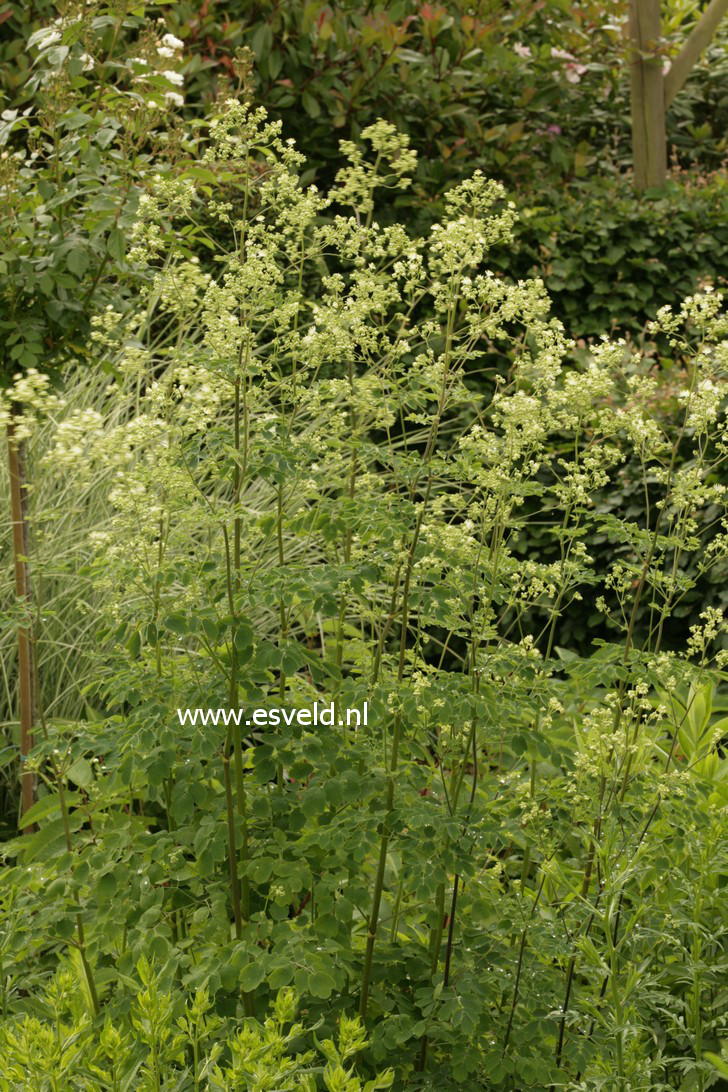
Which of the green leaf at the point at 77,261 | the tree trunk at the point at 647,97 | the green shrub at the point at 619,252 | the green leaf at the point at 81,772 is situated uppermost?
the tree trunk at the point at 647,97

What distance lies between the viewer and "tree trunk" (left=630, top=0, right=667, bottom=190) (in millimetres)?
7473

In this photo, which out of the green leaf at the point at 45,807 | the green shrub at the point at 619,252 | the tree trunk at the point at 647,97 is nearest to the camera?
the green leaf at the point at 45,807

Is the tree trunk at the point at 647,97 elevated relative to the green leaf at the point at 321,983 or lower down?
elevated

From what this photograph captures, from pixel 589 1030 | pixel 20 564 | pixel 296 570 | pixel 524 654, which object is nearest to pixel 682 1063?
pixel 589 1030

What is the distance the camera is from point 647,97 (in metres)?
7.69

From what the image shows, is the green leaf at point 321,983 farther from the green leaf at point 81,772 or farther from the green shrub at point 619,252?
the green shrub at point 619,252

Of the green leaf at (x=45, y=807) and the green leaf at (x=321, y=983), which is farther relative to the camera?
the green leaf at (x=45, y=807)

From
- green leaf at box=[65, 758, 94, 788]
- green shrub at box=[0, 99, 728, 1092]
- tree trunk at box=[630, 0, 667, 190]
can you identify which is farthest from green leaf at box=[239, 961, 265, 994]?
tree trunk at box=[630, 0, 667, 190]

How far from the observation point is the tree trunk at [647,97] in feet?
24.5

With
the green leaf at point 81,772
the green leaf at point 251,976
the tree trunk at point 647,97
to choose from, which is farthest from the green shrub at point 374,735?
the tree trunk at point 647,97

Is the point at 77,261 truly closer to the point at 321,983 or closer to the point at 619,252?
the point at 321,983

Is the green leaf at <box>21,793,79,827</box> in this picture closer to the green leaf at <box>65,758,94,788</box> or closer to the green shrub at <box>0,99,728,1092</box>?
the green leaf at <box>65,758,94,788</box>

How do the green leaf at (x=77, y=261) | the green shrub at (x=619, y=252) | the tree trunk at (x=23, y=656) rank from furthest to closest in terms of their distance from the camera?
the green shrub at (x=619, y=252)
the tree trunk at (x=23, y=656)
the green leaf at (x=77, y=261)

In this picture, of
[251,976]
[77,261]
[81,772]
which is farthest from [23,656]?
[251,976]
